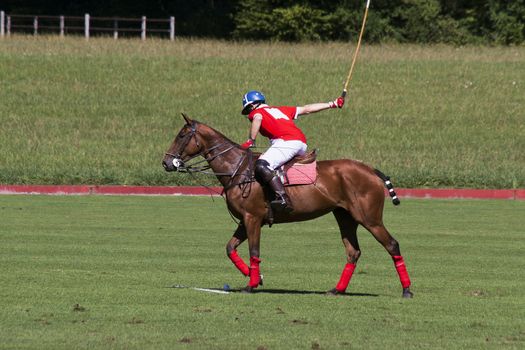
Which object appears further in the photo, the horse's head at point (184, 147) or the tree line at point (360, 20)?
the tree line at point (360, 20)

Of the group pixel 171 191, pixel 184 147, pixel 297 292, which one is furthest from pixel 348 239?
pixel 171 191

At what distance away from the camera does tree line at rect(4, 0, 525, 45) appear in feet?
207

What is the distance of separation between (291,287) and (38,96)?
29.4 meters

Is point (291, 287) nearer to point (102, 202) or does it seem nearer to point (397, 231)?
point (397, 231)

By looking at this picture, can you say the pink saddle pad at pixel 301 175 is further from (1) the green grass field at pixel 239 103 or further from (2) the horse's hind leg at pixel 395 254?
(1) the green grass field at pixel 239 103

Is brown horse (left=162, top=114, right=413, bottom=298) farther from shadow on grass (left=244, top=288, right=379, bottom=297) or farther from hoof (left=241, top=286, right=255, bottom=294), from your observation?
shadow on grass (left=244, top=288, right=379, bottom=297)

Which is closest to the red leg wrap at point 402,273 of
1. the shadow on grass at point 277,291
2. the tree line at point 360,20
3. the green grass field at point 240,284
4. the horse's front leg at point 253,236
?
the green grass field at point 240,284

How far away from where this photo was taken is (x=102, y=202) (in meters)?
25.1

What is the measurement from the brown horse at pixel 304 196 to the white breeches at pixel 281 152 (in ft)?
0.77

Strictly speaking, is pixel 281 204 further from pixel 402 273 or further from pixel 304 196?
pixel 402 273

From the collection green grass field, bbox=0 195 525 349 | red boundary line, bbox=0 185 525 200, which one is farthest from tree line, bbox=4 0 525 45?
green grass field, bbox=0 195 525 349

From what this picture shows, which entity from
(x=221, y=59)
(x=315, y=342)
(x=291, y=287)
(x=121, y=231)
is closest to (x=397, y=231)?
(x=121, y=231)

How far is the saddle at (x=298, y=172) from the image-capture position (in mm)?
13172

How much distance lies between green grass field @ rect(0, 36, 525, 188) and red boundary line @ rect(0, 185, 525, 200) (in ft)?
1.88
